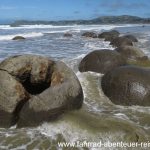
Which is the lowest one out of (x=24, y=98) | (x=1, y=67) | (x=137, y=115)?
(x=137, y=115)

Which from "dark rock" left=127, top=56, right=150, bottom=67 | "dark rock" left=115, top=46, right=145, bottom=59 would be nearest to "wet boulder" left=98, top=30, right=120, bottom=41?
"dark rock" left=115, top=46, right=145, bottom=59

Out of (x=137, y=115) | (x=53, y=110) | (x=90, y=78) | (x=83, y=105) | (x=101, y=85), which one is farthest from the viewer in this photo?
(x=90, y=78)

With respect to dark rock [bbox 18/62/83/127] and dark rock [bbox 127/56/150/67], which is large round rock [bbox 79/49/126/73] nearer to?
dark rock [bbox 127/56/150/67]

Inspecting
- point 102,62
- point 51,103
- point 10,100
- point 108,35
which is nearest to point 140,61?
point 102,62

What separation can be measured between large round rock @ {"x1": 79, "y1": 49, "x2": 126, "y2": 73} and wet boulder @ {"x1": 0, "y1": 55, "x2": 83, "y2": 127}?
282 cm

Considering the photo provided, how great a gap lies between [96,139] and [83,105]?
1.67 m

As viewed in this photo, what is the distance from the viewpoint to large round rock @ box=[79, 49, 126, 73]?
9.24 m

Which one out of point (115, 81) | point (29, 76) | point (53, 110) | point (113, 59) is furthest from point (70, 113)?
point (113, 59)

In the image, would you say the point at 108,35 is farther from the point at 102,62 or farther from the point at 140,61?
the point at 102,62

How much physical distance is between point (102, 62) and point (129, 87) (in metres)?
2.56

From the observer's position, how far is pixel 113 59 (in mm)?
9320

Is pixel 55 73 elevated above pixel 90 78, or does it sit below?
above

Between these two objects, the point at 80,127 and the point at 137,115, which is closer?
the point at 80,127

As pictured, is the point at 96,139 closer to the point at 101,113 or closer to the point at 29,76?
the point at 101,113
